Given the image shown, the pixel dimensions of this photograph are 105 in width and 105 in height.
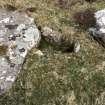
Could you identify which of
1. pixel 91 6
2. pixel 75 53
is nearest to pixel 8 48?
pixel 75 53

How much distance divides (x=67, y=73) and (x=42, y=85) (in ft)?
2.96

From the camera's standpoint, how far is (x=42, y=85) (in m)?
10.6

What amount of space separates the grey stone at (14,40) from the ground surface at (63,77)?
223mm

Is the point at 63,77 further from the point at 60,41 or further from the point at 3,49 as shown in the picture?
the point at 3,49

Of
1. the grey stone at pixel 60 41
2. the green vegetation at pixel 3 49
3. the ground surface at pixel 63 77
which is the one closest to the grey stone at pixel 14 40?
the green vegetation at pixel 3 49

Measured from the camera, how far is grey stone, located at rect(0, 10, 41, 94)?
10.7m

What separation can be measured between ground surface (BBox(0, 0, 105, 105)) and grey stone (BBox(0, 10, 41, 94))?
223 mm

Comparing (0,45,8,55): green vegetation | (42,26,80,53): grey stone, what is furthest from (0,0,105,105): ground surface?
(0,45,8,55): green vegetation

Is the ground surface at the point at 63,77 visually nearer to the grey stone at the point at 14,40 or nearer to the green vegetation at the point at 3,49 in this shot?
the grey stone at the point at 14,40

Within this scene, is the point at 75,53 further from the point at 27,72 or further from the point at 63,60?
the point at 27,72

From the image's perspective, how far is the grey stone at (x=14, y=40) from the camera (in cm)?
1072

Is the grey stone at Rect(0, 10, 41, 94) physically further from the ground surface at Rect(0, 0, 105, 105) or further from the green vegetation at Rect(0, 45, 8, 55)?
the ground surface at Rect(0, 0, 105, 105)

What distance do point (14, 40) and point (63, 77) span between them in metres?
2.15

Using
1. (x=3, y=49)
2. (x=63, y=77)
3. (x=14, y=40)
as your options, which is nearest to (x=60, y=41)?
(x=14, y=40)
